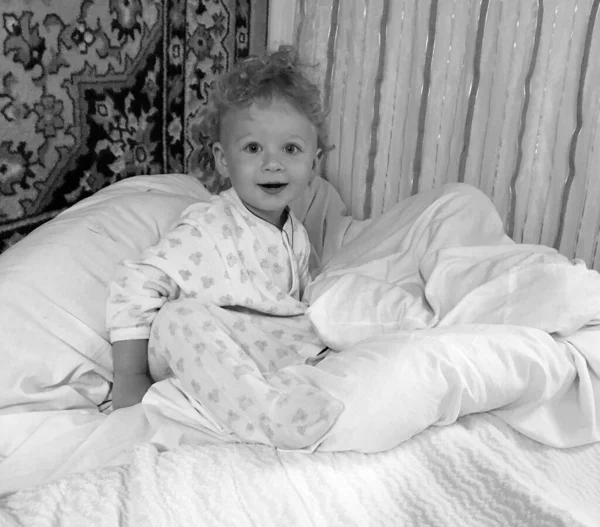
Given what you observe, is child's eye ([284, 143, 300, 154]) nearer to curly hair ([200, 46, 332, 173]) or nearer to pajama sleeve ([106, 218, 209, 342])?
curly hair ([200, 46, 332, 173])

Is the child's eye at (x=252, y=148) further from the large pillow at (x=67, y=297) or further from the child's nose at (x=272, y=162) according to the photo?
the large pillow at (x=67, y=297)

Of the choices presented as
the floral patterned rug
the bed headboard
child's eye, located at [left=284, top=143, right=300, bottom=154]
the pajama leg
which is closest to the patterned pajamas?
the pajama leg

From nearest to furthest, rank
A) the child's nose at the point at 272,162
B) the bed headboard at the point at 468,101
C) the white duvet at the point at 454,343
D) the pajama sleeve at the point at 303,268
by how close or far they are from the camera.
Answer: the white duvet at the point at 454,343
the child's nose at the point at 272,162
the pajama sleeve at the point at 303,268
the bed headboard at the point at 468,101

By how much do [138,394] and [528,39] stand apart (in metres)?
1.15

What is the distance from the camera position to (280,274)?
1.27m

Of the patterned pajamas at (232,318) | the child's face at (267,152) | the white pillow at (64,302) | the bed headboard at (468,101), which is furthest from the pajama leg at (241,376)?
the bed headboard at (468,101)

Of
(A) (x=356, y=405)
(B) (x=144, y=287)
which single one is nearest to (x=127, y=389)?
(B) (x=144, y=287)

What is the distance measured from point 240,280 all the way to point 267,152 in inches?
9.5

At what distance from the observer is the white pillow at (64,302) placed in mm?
1029

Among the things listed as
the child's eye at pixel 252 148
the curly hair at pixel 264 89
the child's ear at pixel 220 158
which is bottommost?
the child's ear at pixel 220 158

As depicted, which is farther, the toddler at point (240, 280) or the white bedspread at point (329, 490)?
the toddler at point (240, 280)

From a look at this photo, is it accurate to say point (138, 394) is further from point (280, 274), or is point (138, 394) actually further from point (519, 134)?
point (519, 134)

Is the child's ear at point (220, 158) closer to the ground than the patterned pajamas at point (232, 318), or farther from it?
farther from it

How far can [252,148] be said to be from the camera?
123 cm
